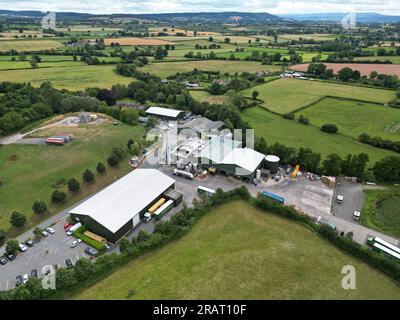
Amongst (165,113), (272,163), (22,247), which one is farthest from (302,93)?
(22,247)

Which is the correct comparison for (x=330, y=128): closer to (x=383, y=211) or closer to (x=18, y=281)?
(x=383, y=211)

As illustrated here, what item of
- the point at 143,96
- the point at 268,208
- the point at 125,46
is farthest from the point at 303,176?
the point at 125,46

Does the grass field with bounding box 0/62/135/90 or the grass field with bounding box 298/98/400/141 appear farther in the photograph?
the grass field with bounding box 0/62/135/90

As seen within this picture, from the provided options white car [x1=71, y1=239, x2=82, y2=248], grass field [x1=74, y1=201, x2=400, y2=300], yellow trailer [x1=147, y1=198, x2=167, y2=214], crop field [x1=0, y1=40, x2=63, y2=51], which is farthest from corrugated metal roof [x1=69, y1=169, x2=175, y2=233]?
crop field [x1=0, y1=40, x2=63, y2=51]

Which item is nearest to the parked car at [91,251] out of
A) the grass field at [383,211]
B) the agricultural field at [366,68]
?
the grass field at [383,211]

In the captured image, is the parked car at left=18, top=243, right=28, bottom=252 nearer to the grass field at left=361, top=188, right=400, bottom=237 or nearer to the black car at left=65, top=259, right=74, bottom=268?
the black car at left=65, top=259, right=74, bottom=268

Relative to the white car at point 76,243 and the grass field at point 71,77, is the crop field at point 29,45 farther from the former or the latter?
the white car at point 76,243

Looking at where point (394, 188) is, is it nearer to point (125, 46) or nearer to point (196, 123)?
point (196, 123)
